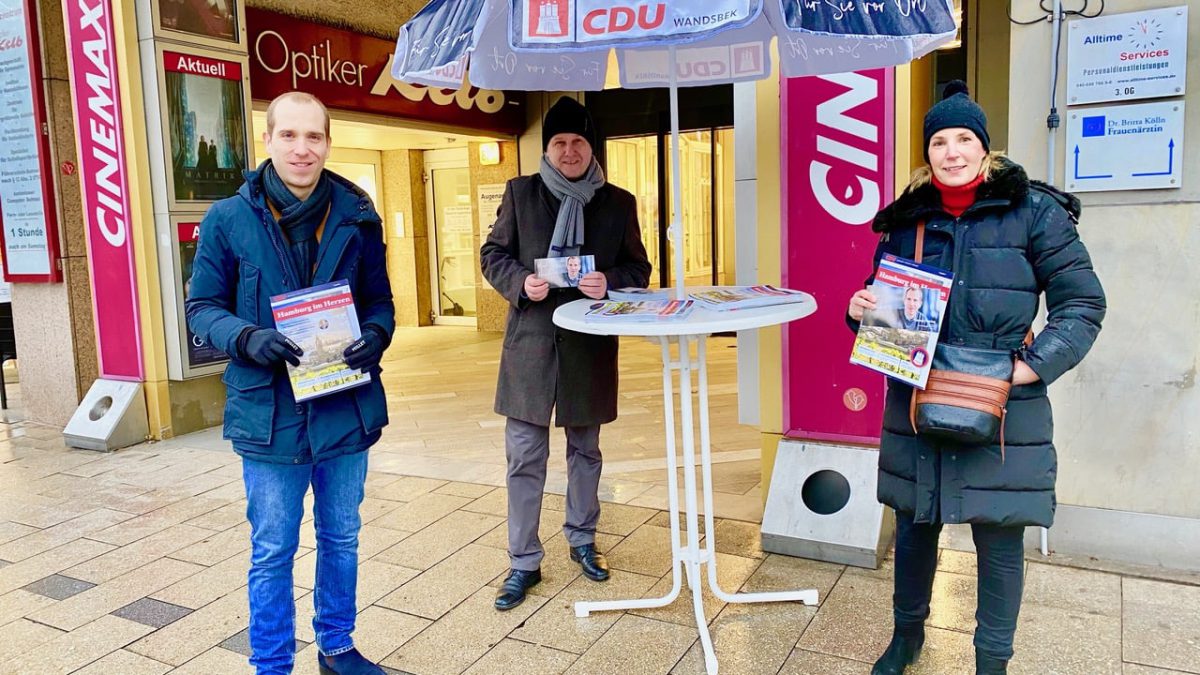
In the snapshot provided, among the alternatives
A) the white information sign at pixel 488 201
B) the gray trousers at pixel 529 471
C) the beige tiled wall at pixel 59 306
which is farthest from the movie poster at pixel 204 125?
the white information sign at pixel 488 201

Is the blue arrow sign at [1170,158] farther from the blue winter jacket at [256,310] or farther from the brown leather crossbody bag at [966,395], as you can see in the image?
the blue winter jacket at [256,310]

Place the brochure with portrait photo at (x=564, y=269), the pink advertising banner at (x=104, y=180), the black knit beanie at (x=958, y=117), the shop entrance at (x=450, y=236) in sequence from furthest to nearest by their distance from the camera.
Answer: the shop entrance at (x=450, y=236), the pink advertising banner at (x=104, y=180), the brochure with portrait photo at (x=564, y=269), the black knit beanie at (x=958, y=117)

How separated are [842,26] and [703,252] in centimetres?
798

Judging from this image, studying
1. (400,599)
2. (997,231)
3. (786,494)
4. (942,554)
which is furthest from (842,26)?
(400,599)

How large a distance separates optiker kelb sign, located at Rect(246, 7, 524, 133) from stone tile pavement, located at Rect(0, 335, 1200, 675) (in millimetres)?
4127

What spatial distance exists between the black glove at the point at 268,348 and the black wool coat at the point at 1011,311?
170 centimetres

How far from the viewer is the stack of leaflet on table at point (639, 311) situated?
2.54m

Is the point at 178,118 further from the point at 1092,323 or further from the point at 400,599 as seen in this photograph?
the point at 1092,323

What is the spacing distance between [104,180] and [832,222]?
15.9 ft

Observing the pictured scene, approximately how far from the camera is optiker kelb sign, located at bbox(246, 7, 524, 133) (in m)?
7.29

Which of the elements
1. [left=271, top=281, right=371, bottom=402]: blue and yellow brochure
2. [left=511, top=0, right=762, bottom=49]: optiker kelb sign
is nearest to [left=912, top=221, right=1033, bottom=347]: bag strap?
[left=511, top=0, right=762, bottom=49]: optiker kelb sign

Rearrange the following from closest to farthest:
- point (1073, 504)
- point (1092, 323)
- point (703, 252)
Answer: point (1092, 323), point (1073, 504), point (703, 252)

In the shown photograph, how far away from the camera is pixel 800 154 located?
3.52 m

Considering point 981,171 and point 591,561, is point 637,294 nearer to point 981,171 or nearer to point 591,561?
point 591,561
